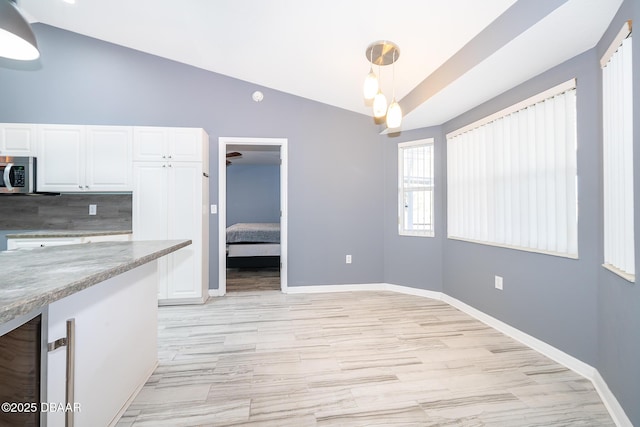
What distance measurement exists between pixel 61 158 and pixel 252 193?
5.02 meters

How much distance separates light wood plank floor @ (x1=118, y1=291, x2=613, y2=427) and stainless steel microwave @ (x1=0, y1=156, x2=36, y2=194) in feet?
6.60

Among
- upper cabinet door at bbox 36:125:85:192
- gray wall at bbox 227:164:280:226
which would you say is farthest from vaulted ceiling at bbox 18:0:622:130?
gray wall at bbox 227:164:280:226

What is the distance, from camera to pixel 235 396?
1680mm

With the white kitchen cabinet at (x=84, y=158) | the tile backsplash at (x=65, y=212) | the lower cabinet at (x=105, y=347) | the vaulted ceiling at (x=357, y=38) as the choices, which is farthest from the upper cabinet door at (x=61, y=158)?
the lower cabinet at (x=105, y=347)

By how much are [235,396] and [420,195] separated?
306 centimetres

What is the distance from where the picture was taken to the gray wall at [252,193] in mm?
7934

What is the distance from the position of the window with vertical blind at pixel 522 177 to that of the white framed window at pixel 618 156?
29cm

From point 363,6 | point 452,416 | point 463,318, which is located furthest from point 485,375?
point 363,6

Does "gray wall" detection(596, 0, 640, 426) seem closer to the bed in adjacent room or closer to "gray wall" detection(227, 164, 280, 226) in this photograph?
the bed in adjacent room

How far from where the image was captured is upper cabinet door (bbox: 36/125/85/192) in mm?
3061

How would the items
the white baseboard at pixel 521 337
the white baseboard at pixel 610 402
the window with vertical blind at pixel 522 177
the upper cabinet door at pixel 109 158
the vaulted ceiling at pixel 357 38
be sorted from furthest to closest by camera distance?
the upper cabinet door at pixel 109 158, the window with vertical blind at pixel 522 177, the vaulted ceiling at pixel 357 38, the white baseboard at pixel 521 337, the white baseboard at pixel 610 402

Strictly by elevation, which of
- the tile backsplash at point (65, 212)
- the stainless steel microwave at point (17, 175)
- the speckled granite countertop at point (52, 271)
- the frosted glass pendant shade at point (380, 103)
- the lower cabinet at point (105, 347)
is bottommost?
the lower cabinet at point (105, 347)

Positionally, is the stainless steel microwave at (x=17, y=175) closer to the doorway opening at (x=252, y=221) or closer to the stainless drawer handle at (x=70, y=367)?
the doorway opening at (x=252, y=221)

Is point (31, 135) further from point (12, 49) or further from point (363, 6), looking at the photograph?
point (363, 6)
